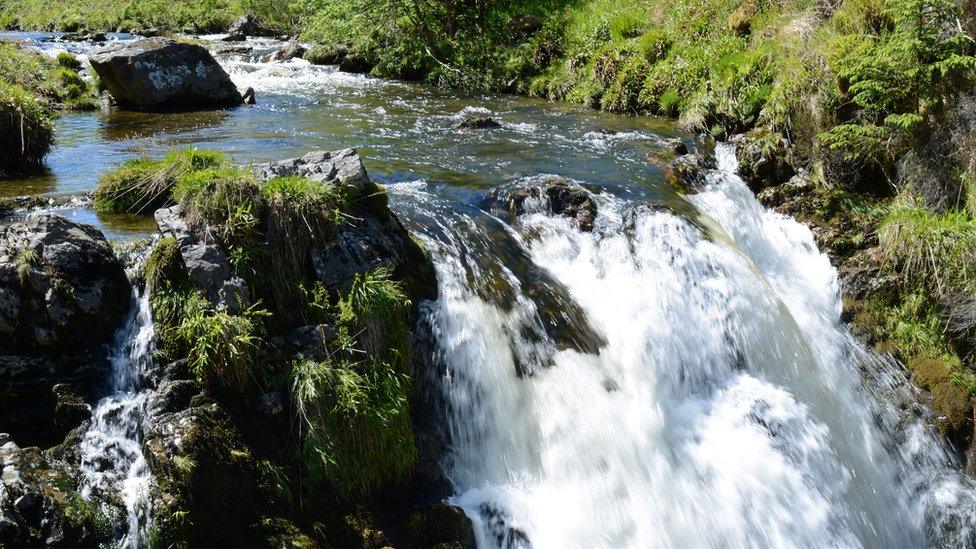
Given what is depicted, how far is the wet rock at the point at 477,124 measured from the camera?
48.5 feet

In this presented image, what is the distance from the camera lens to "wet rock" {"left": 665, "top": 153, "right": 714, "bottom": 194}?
11.6m

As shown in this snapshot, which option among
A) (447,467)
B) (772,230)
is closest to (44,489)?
(447,467)

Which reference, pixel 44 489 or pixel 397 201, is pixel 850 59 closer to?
pixel 397 201

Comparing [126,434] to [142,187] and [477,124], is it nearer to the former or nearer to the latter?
[142,187]

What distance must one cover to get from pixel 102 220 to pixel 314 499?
13.8 ft

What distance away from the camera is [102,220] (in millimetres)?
7762

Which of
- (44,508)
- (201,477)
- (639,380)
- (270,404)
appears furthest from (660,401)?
(44,508)

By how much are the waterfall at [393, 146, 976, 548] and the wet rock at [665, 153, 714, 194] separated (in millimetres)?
1484

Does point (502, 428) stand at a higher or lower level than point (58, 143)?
lower

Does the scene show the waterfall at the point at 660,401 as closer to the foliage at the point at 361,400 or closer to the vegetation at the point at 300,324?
the foliage at the point at 361,400

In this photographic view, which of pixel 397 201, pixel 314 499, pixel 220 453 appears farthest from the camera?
pixel 397 201

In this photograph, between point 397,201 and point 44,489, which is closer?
point 44,489

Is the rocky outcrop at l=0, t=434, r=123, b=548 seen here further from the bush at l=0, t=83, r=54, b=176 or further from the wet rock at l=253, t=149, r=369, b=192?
the bush at l=0, t=83, r=54, b=176

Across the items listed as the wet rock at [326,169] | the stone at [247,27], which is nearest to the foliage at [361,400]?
the wet rock at [326,169]
